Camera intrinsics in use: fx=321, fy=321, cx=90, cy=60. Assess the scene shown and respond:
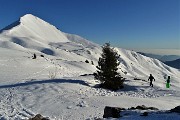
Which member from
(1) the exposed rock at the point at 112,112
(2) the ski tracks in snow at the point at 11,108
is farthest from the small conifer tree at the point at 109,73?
(1) the exposed rock at the point at 112,112

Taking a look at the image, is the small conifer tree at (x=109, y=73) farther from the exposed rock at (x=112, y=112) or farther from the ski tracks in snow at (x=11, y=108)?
the exposed rock at (x=112, y=112)

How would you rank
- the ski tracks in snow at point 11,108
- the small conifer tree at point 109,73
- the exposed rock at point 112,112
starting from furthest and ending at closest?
1. the small conifer tree at point 109,73
2. the ski tracks in snow at point 11,108
3. the exposed rock at point 112,112

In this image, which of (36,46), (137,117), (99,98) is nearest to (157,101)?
(99,98)

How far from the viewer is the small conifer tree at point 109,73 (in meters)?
33.2

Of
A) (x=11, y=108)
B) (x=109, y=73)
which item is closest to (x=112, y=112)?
(x=11, y=108)

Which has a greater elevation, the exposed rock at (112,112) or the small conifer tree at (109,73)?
the small conifer tree at (109,73)

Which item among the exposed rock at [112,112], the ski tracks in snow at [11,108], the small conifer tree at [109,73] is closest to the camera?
the exposed rock at [112,112]

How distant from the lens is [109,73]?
3350cm

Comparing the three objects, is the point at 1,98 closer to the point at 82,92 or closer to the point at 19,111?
the point at 19,111

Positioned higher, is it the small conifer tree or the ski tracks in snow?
the small conifer tree

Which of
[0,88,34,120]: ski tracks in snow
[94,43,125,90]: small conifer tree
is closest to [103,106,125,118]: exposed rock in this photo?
[0,88,34,120]: ski tracks in snow

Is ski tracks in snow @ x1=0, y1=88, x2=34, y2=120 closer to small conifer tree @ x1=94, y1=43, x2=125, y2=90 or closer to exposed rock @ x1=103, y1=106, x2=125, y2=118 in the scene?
exposed rock @ x1=103, y1=106, x2=125, y2=118

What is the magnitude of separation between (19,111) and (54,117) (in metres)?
2.67

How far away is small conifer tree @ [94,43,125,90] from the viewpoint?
33.2 metres
